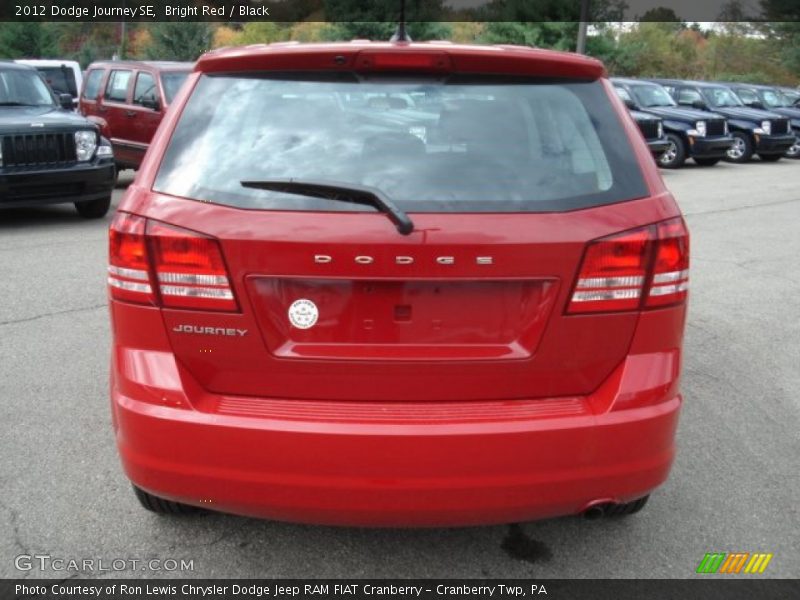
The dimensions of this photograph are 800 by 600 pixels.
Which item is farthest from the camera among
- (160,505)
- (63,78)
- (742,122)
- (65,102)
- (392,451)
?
(742,122)

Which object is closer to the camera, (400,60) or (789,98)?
(400,60)

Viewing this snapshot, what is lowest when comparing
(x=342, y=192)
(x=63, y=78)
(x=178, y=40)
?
(x=178, y=40)

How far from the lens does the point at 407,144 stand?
2.57 m

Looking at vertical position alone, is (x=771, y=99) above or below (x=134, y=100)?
below

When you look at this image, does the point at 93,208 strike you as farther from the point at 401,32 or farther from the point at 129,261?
the point at 129,261

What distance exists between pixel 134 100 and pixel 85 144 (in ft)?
13.4

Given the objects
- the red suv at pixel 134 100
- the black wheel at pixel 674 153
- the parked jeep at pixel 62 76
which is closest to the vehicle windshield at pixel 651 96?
the black wheel at pixel 674 153

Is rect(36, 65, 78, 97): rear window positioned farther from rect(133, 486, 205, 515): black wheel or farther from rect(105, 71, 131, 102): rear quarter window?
rect(133, 486, 205, 515): black wheel

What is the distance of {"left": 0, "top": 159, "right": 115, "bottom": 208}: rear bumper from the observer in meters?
9.21

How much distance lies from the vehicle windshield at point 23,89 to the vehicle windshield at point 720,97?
1815 centimetres

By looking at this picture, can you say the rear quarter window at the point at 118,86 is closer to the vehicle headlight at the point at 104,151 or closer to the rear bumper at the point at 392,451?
the vehicle headlight at the point at 104,151

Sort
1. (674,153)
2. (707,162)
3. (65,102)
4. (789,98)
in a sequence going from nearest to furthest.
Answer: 1. (65,102)
2. (674,153)
3. (707,162)
4. (789,98)

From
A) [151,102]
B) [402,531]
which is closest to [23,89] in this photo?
[151,102]

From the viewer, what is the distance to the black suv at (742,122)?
2217 centimetres
